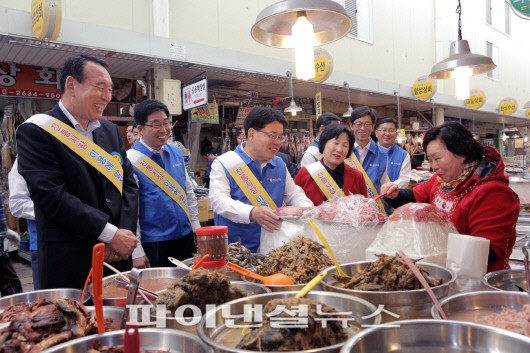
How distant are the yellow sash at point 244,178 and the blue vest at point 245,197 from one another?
4cm

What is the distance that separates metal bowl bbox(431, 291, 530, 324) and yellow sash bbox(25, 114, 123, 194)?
1.71 meters

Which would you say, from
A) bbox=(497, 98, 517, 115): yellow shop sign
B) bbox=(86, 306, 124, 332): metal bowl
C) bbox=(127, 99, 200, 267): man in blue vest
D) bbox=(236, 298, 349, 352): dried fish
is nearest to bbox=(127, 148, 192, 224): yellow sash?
bbox=(127, 99, 200, 267): man in blue vest

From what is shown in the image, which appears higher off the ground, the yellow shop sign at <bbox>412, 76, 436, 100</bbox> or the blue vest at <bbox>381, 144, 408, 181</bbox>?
the yellow shop sign at <bbox>412, 76, 436, 100</bbox>

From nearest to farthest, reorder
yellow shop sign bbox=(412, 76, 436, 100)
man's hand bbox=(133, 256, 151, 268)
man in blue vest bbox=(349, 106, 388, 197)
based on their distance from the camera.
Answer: man's hand bbox=(133, 256, 151, 268), man in blue vest bbox=(349, 106, 388, 197), yellow shop sign bbox=(412, 76, 436, 100)

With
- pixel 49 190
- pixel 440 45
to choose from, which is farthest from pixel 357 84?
pixel 49 190

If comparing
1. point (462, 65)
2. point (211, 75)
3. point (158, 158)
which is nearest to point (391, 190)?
point (462, 65)

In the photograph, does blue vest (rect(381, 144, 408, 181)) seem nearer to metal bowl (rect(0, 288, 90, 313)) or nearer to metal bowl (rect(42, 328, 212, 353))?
metal bowl (rect(0, 288, 90, 313))

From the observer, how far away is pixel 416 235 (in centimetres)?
162

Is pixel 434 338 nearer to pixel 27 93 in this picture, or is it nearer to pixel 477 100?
pixel 27 93

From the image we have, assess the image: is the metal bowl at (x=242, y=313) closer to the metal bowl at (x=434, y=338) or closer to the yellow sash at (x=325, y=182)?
the metal bowl at (x=434, y=338)

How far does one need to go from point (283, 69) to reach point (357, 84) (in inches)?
101

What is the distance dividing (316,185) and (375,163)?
1207 mm

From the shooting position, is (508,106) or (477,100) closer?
(477,100)

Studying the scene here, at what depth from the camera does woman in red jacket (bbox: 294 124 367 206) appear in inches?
121
